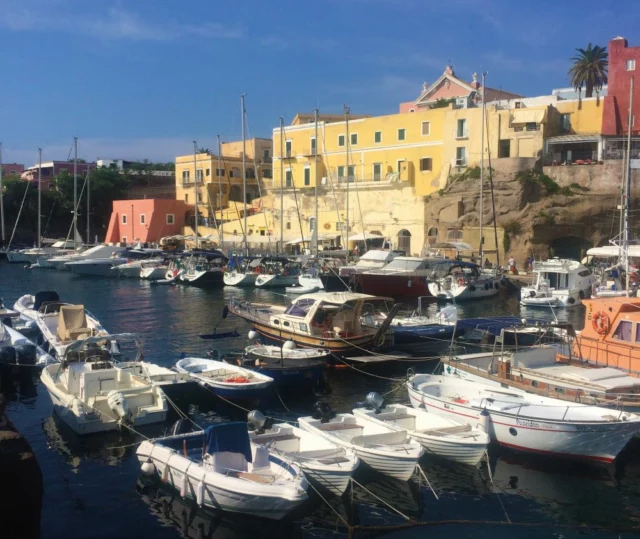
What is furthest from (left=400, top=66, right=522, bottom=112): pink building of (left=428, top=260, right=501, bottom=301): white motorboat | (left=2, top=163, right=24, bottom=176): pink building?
(left=2, top=163, right=24, bottom=176): pink building

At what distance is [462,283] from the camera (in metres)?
42.5

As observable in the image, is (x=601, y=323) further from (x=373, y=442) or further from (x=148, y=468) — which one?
(x=148, y=468)

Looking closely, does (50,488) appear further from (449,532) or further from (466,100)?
(466,100)

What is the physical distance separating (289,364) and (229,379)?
221cm

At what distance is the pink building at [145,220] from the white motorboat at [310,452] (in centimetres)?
6337

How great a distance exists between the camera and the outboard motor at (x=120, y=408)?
52.4 ft

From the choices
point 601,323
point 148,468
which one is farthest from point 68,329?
point 601,323

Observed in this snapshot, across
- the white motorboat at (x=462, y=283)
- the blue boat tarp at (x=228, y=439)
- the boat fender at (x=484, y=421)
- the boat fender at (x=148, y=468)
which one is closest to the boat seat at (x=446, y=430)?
A: the boat fender at (x=484, y=421)

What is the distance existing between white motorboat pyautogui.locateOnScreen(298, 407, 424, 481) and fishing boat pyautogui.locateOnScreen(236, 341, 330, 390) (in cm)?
369

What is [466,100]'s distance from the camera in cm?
5766

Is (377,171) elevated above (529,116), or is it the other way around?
(529,116)

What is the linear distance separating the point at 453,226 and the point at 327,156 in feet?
52.1

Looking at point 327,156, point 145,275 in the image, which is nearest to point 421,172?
point 327,156

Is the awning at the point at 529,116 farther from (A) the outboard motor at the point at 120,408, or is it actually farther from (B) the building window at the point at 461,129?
(A) the outboard motor at the point at 120,408
